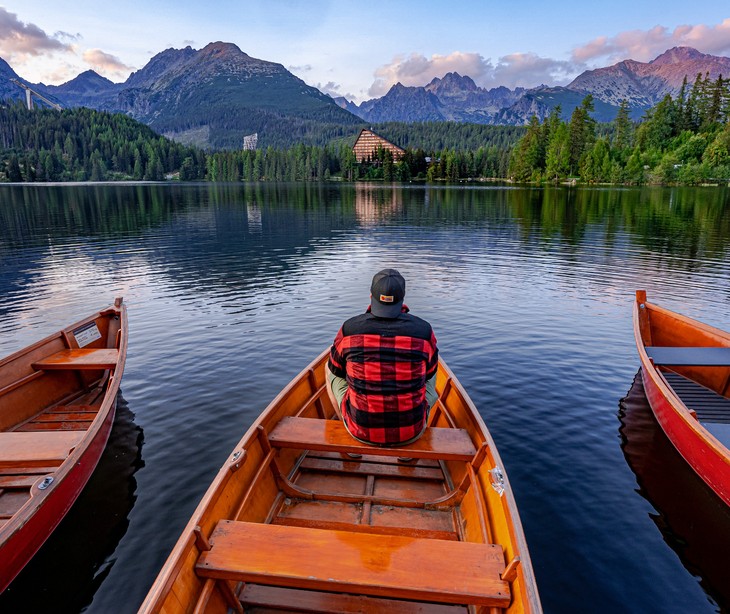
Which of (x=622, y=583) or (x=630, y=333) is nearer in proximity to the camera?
(x=622, y=583)

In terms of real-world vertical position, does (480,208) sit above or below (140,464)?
above

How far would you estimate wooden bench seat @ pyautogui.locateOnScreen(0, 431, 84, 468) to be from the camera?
7.16 metres

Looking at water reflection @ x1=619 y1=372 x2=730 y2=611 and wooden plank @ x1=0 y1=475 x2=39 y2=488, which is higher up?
wooden plank @ x1=0 y1=475 x2=39 y2=488

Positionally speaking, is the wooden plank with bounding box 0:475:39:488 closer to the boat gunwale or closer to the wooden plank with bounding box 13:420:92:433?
the wooden plank with bounding box 13:420:92:433

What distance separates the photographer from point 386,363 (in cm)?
608

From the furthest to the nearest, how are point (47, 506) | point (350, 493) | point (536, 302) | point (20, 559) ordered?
point (536, 302), point (350, 493), point (47, 506), point (20, 559)

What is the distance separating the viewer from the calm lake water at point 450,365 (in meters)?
7.32

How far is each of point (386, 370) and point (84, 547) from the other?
6.30 m

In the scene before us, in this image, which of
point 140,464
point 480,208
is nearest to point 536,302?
point 140,464

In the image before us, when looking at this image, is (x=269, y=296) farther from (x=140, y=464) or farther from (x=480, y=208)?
(x=480, y=208)

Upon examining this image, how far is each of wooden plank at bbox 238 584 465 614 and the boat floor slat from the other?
9040 millimetres

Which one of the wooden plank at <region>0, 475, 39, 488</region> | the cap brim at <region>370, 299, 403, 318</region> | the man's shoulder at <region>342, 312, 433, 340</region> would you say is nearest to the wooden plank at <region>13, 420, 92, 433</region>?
the wooden plank at <region>0, 475, 39, 488</region>

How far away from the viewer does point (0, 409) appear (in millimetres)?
9789

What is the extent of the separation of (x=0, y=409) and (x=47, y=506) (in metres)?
4.52
